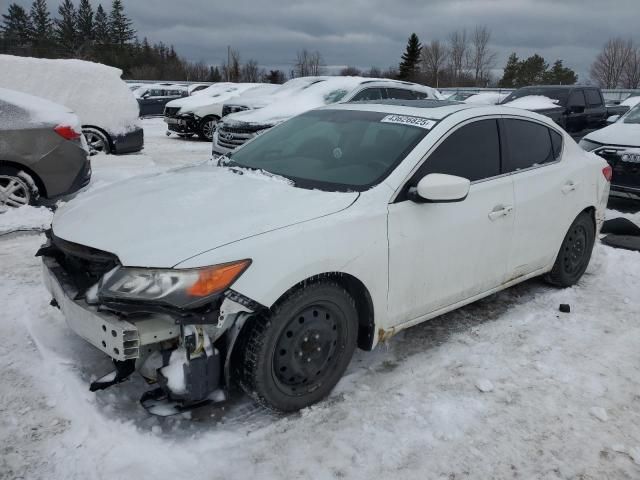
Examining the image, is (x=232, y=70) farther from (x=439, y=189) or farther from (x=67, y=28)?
(x=439, y=189)

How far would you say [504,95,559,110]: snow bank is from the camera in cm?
1295

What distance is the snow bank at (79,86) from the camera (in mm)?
9539

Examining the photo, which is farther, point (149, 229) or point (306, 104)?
point (306, 104)

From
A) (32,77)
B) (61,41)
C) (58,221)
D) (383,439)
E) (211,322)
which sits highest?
(61,41)

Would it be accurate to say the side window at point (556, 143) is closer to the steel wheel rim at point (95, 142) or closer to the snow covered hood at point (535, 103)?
the steel wheel rim at point (95, 142)

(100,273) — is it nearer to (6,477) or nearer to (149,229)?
(149,229)

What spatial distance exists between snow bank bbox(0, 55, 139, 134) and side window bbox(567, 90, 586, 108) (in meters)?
9.90

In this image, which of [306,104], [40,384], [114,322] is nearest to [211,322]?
[114,322]

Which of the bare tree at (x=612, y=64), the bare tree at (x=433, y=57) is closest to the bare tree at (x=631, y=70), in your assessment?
the bare tree at (x=612, y=64)

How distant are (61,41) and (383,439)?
253ft

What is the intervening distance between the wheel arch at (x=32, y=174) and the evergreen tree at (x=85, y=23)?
7285 centimetres

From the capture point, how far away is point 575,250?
477 cm

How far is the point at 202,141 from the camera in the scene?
1579cm

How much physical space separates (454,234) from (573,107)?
11.3 m
